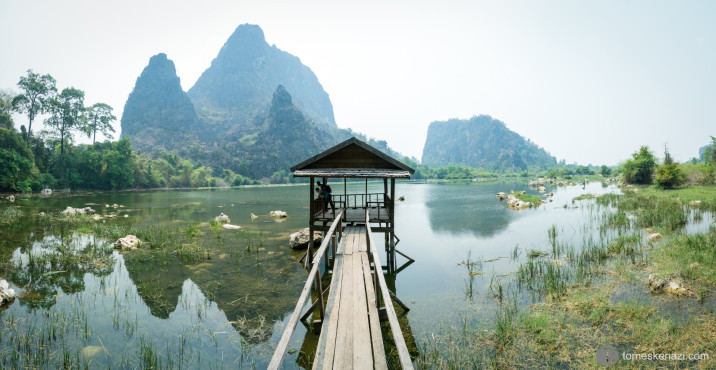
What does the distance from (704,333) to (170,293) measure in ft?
39.4

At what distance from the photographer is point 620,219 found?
17.0 metres

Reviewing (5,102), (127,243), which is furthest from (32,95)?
(127,243)

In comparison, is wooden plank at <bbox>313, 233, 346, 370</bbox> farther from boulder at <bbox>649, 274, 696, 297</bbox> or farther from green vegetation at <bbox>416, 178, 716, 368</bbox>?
boulder at <bbox>649, 274, 696, 297</bbox>

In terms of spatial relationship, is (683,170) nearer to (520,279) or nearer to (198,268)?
(520,279)

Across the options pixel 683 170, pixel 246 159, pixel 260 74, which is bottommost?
pixel 683 170

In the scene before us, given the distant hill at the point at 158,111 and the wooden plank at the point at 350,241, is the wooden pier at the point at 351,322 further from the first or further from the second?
the distant hill at the point at 158,111

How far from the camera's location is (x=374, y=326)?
489 centimetres

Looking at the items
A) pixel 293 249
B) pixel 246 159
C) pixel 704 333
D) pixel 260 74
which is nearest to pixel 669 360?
pixel 704 333

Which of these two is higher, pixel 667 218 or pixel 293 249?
pixel 667 218

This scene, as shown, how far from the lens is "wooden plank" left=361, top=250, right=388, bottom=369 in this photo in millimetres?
3928

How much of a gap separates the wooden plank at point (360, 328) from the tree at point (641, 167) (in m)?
47.6

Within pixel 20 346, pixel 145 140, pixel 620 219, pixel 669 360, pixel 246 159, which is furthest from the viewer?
pixel 145 140

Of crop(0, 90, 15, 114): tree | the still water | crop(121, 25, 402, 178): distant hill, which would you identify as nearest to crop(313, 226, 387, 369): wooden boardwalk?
the still water

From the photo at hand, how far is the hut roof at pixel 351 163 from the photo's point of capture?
39.3ft
